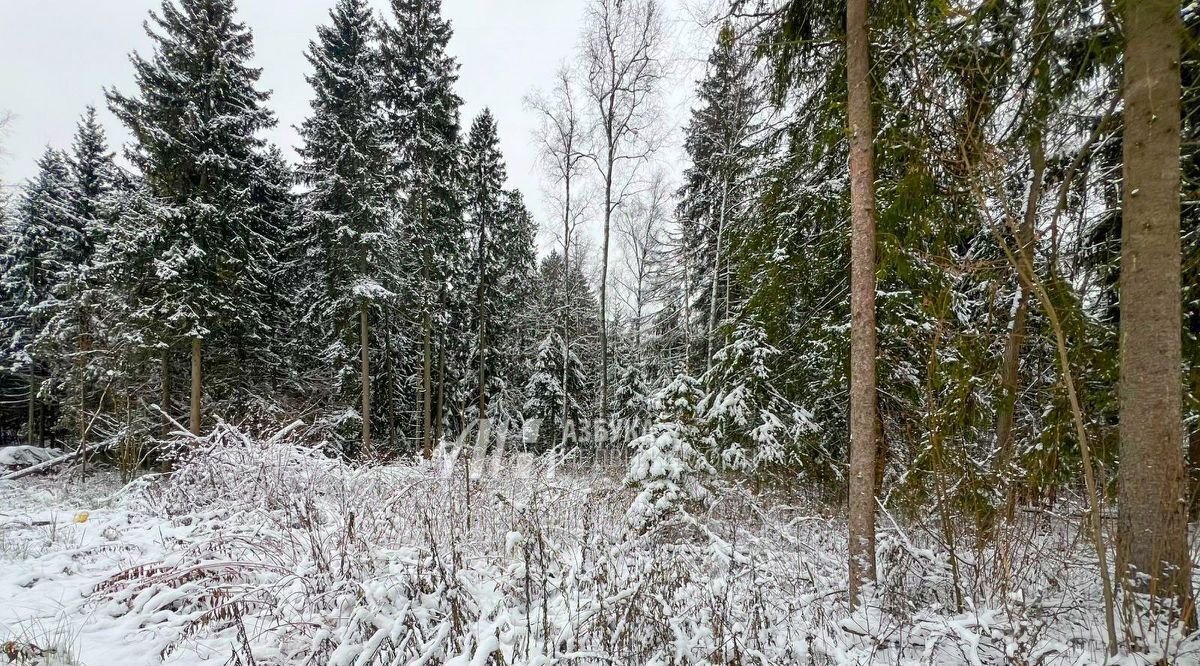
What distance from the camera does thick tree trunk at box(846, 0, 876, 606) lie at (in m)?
4.10

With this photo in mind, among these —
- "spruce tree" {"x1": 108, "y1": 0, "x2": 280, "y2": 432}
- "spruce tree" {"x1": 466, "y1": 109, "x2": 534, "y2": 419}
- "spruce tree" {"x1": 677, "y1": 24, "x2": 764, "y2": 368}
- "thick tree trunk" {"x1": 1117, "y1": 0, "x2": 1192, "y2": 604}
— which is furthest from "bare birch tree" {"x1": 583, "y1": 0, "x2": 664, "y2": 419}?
"spruce tree" {"x1": 108, "y1": 0, "x2": 280, "y2": 432}

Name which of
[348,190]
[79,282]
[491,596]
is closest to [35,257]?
[79,282]

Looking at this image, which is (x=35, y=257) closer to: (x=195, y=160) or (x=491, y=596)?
(x=195, y=160)

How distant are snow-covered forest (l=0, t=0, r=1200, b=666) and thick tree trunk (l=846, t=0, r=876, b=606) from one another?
3cm

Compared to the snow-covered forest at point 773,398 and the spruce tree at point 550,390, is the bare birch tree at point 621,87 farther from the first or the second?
the spruce tree at point 550,390

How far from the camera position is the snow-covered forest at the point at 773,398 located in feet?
9.38

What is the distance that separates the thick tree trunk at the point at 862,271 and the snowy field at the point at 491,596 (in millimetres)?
545

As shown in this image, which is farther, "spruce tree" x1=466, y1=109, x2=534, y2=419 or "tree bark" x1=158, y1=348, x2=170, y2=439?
"spruce tree" x1=466, y1=109, x2=534, y2=419

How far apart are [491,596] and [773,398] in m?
4.98

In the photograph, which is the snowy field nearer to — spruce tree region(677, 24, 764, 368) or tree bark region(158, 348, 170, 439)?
spruce tree region(677, 24, 764, 368)

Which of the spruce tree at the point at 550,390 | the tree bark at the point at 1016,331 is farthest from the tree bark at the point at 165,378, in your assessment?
the tree bark at the point at 1016,331

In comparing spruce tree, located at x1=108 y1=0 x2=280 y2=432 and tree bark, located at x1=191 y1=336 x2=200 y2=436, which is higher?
spruce tree, located at x1=108 y1=0 x2=280 y2=432

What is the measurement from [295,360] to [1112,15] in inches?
832

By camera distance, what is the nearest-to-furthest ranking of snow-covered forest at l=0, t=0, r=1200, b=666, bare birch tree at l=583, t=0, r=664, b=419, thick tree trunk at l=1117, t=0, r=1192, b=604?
snow-covered forest at l=0, t=0, r=1200, b=666
thick tree trunk at l=1117, t=0, r=1192, b=604
bare birch tree at l=583, t=0, r=664, b=419
